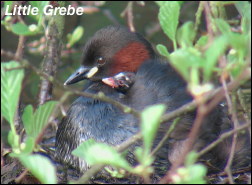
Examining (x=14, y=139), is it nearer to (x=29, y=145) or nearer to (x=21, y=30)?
(x=29, y=145)

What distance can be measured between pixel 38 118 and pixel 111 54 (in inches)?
76.9

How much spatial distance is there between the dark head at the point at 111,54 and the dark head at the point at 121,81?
3.5 inches

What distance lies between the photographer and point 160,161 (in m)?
3.64

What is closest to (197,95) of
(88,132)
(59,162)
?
(88,132)

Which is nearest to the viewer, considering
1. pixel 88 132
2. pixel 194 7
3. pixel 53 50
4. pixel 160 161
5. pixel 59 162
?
pixel 160 161

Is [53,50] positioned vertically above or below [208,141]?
above

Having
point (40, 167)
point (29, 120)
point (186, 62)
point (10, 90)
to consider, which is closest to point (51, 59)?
point (29, 120)

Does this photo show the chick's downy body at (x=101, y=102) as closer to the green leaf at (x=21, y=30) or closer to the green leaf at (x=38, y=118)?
the green leaf at (x=38, y=118)

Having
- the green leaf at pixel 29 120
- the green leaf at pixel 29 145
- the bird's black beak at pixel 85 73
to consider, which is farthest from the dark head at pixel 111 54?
the green leaf at pixel 29 145

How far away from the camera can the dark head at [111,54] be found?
4.33 meters

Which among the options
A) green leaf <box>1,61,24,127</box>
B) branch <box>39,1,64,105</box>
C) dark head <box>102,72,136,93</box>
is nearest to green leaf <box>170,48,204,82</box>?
green leaf <box>1,61,24,127</box>

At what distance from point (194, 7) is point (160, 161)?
289cm

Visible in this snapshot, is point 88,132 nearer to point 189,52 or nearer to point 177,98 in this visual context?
point 177,98

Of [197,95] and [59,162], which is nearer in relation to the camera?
[197,95]
